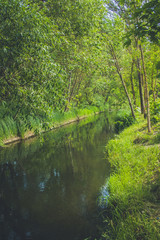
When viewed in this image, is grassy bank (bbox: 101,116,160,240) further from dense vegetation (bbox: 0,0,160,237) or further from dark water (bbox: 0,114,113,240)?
dark water (bbox: 0,114,113,240)

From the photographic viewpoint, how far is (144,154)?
7.31 meters

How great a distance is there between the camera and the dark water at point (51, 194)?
4656 millimetres

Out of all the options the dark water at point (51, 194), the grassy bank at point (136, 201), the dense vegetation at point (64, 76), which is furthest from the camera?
the dark water at point (51, 194)

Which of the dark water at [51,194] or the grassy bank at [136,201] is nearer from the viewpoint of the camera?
the grassy bank at [136,201]

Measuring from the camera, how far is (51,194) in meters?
6.43

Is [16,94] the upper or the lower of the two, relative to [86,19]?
lower

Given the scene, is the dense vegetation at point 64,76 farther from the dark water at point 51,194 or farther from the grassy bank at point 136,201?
the dark water at point 51,194

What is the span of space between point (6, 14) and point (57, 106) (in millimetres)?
3706

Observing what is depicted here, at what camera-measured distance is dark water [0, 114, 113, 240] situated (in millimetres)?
4656

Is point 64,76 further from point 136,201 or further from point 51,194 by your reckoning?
point 136,201

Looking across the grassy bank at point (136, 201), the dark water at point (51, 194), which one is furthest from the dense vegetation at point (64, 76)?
the dark water at point (51, 194)

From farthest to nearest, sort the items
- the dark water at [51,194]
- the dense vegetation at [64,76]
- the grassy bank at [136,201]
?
the dark water at [51,194]
the dense vegetation at [64,76]
the grassy bank at [136,201]

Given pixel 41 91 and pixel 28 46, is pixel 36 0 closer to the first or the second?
pixel 28 46

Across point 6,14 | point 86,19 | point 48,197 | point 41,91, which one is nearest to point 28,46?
point 6,14
